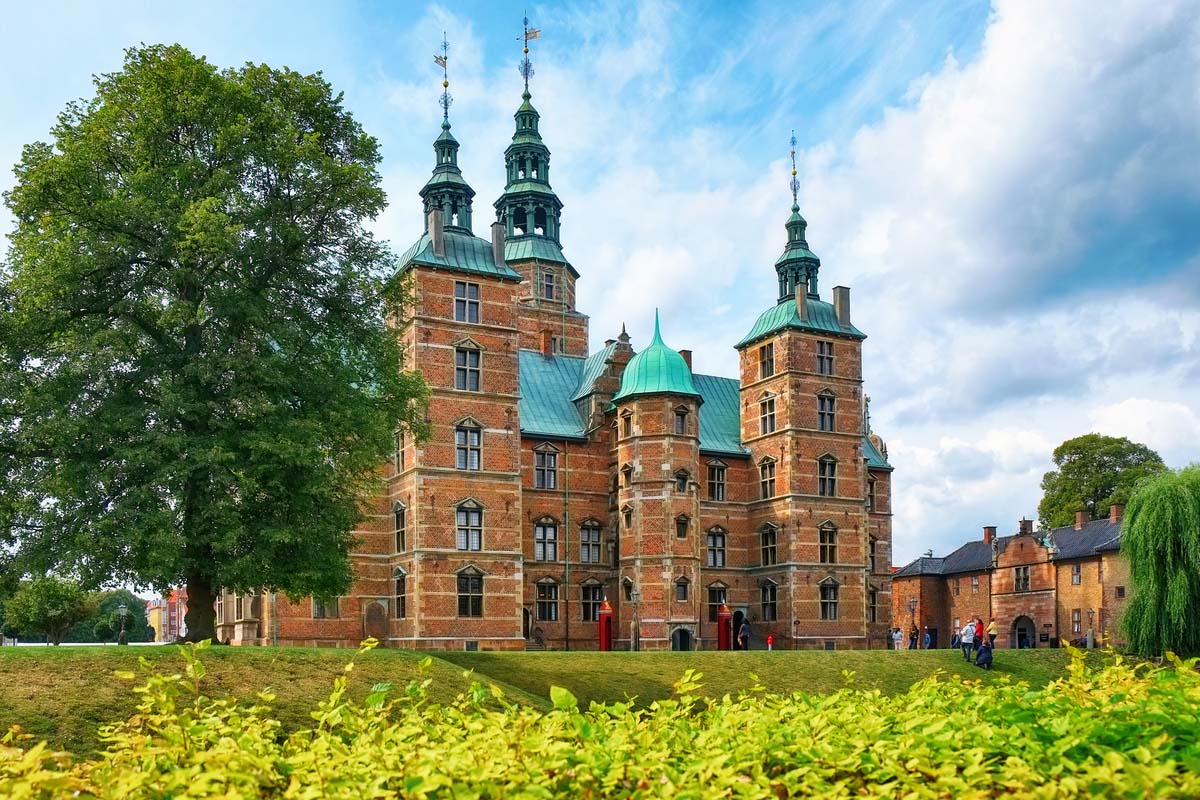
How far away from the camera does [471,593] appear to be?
38.8 meters

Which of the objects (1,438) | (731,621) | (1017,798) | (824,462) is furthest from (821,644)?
(1017,798)

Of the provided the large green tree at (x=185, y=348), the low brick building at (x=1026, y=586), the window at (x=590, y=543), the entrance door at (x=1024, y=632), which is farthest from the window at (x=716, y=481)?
the large green tree at (x=185, y=348)

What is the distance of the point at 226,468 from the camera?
24.1m

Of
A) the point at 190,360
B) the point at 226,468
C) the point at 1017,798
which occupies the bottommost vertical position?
the point at 1017,798

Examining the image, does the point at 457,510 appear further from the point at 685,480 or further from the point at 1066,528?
the point at 1066,528

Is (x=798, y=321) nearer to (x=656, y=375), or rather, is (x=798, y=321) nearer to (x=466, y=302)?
(x=656, y=375)

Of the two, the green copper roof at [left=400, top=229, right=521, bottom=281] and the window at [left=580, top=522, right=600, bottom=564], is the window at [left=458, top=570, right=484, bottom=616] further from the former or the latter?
the green copper roof at [left=400, top=229, right=521, bottom=281]

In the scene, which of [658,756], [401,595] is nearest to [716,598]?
[401,595]

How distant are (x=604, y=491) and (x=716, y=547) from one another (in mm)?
5902

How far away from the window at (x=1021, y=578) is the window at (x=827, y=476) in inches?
717

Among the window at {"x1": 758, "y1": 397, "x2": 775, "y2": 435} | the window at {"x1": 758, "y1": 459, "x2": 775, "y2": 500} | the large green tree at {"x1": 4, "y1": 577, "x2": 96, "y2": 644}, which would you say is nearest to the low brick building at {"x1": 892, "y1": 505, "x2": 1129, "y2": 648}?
the window at {"x1": 758, "y1": 459, "x2": 775, "y2": 500}

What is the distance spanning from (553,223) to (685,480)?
22.6 metres

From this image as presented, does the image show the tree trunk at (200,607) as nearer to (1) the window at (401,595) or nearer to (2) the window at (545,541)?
(1) the window at (401,595)

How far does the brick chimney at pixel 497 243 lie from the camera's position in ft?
135
